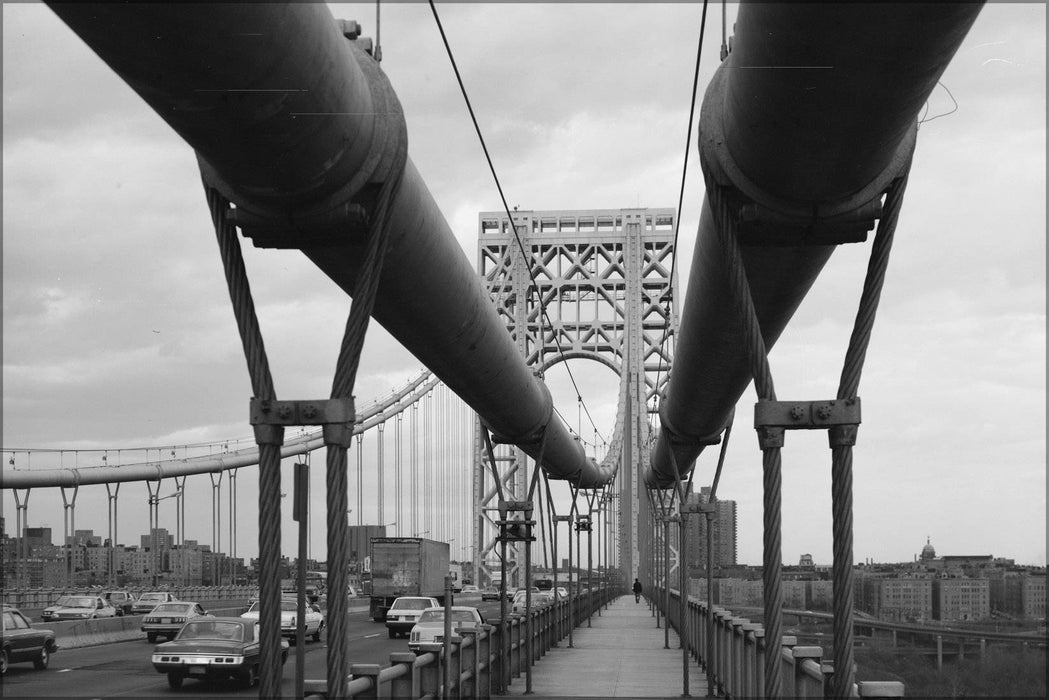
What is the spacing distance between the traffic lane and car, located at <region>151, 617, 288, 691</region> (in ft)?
0.88

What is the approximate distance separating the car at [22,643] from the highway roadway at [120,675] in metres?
0.26

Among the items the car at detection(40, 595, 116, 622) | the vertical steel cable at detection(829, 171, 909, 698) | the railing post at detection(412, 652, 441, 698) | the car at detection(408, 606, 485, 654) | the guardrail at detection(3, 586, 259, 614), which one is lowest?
the guardrail at detection(3, 586, 259, 614)

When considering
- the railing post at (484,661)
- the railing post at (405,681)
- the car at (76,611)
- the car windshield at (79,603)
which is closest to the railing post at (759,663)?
the railing post at (405,681)

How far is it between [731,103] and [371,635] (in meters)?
30.6

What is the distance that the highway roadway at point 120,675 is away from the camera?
1900 cm

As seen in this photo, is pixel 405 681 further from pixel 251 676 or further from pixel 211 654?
pixel 251 676

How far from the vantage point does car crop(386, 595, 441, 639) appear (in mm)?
31578

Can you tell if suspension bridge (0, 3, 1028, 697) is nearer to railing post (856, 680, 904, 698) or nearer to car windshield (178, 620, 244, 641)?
railing post (856, 680, 904, 698)

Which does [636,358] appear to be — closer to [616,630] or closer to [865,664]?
[616,630]

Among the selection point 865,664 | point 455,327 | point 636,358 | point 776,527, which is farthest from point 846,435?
point 636,358

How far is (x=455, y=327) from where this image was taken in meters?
7.93

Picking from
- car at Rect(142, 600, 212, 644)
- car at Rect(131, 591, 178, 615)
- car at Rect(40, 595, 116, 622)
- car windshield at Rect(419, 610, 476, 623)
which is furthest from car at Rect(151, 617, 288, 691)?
car at Rect(131, 591, 178, 615)

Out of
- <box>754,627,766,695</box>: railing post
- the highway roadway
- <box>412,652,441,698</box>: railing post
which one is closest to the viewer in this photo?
<box>412,652,441,698</box>: railing post

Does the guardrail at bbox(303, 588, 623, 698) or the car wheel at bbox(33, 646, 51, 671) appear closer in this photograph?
the guardrail at bbox(303, 588, 623, 698)
